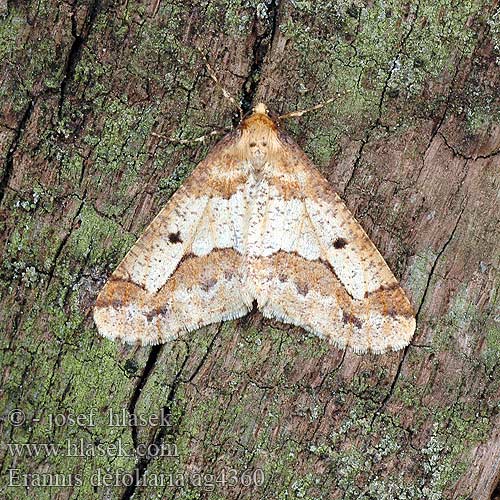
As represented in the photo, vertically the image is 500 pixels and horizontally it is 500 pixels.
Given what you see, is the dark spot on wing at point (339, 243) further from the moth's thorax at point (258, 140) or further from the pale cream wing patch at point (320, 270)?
the moth's thorax at point (258, 140)

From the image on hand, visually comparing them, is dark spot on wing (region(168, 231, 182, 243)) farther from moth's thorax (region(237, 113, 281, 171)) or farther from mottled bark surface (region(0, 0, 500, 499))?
moth's thorax (region(237, 113, 281, 171))

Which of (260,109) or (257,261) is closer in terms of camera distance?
(260,109)

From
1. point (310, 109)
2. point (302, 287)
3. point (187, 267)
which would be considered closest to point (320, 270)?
point (302, 287)

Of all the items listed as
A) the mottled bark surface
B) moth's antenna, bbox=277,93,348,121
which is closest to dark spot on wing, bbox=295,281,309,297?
the mottled bark surface

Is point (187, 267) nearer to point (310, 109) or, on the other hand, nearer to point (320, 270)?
point (320, 270)

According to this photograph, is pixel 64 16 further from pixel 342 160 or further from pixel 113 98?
pixel 342 160

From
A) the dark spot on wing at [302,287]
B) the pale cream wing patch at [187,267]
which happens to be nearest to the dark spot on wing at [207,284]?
the pale cream wing patch at [187,267]
